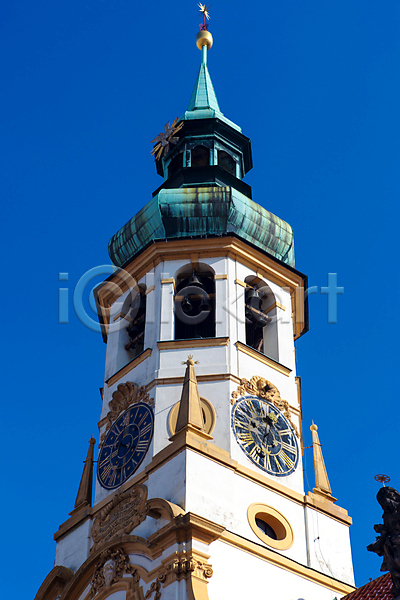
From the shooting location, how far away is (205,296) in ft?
87.3

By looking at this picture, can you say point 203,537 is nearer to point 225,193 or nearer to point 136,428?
point 136,428

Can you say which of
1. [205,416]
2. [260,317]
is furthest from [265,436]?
[260,317]

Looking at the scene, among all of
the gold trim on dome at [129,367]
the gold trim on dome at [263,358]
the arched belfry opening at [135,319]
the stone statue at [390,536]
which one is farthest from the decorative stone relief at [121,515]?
the stone statue at [390,536]

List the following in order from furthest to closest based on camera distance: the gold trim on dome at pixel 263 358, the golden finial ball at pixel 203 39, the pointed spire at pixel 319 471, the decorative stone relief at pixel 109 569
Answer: the golden finial ball at pixel 203 39 → the gold trim on dome at pixel 263 358 → the pointed spire at pixel 319 471 → the decorative stone relief at pixel 109 569

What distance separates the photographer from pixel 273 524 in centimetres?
2327

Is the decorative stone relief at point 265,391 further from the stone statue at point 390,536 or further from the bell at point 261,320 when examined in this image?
the stone statue at point 390,536

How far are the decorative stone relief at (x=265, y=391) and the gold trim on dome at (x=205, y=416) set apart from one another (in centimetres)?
77

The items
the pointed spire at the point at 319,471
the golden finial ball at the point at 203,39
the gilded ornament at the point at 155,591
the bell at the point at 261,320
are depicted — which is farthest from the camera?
the golden finial ball at the point at 203,39

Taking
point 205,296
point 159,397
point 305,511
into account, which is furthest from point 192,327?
point 305,511

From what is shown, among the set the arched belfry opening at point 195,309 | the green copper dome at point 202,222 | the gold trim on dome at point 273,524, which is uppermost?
the green copper dome at point 202,222

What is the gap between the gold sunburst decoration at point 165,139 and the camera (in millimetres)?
31531

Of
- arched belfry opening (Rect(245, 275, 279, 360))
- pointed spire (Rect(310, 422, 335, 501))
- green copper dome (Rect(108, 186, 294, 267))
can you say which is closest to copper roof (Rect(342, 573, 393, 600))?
pointed spire (Rect(310, 422, 335, 501))

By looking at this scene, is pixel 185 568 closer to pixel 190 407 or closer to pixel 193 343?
pixel 190 407

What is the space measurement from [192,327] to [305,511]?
518 cm
